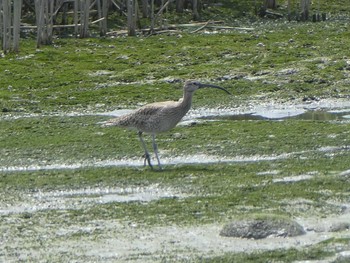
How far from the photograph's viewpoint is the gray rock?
34.6ft

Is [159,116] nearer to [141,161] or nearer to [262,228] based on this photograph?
[141,161]

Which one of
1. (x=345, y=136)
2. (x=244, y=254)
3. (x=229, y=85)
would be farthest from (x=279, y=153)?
(x=229, y=85)

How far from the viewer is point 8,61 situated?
24344 mm

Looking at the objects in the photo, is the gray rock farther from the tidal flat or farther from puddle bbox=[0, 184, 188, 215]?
puddle bbox=[0, 184, 188, 215]

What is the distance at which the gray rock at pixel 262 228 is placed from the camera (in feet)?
34.6

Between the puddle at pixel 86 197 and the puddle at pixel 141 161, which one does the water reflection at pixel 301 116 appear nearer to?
the puddle at pixel 141 161

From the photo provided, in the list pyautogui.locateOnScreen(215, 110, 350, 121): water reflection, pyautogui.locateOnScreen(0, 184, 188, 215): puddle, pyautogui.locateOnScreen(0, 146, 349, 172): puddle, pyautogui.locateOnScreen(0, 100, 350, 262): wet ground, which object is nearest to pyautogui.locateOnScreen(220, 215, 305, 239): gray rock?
pyautogui.locateOnScreen(0, 100, 350, 262): wet ground

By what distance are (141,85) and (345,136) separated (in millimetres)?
6749

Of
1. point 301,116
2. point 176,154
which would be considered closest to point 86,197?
point 176,154

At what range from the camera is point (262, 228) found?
1059 cm

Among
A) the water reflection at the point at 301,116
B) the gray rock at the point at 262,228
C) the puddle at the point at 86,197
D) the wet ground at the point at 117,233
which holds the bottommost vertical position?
the water reflection at the point at 301,116

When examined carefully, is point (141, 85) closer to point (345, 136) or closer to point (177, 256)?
point (345, 136)

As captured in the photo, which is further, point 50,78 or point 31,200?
point 50,78

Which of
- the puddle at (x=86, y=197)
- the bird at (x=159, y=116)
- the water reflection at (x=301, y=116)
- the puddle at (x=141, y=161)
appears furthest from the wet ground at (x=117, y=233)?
the water reflection at (x=301, y=116)
